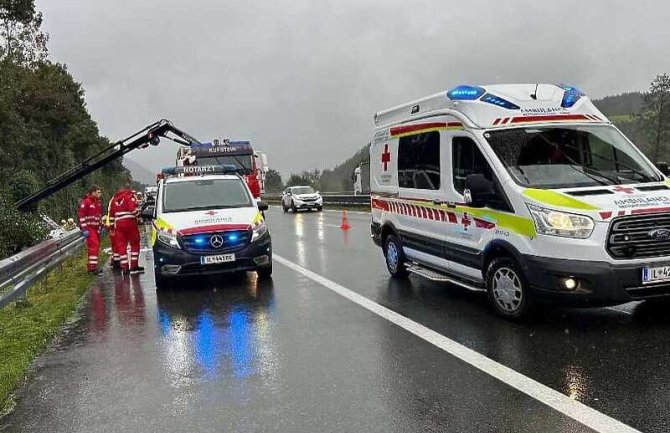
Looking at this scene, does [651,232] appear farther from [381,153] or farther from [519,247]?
[381,153]

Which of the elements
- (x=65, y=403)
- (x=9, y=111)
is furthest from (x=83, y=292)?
(x=9, y=111)

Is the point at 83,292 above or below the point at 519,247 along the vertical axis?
below

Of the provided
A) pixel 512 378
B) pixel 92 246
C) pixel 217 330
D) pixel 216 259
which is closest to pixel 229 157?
pixel 92 246

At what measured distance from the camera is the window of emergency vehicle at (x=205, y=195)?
399 inches

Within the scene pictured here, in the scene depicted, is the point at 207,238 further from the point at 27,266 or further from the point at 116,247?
the point at 116,247

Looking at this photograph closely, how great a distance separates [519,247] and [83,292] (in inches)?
282

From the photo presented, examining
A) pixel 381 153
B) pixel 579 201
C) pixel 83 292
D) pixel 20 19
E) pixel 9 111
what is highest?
pixel 20 19

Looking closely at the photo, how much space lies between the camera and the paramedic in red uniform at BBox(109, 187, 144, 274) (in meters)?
11.3

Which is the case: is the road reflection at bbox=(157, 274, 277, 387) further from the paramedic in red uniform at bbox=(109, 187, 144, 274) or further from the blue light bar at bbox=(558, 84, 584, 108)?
the blue light bar at bbox=(558, 84, 584, 108)

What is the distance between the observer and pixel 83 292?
32.2 feet

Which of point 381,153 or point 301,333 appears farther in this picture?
point 381,153

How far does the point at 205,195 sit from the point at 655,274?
7243 mm

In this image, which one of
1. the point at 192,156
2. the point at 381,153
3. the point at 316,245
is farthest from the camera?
the point at 192,156

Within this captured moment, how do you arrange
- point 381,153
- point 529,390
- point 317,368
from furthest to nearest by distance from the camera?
point 381,153, point 317,368, point 529,390
